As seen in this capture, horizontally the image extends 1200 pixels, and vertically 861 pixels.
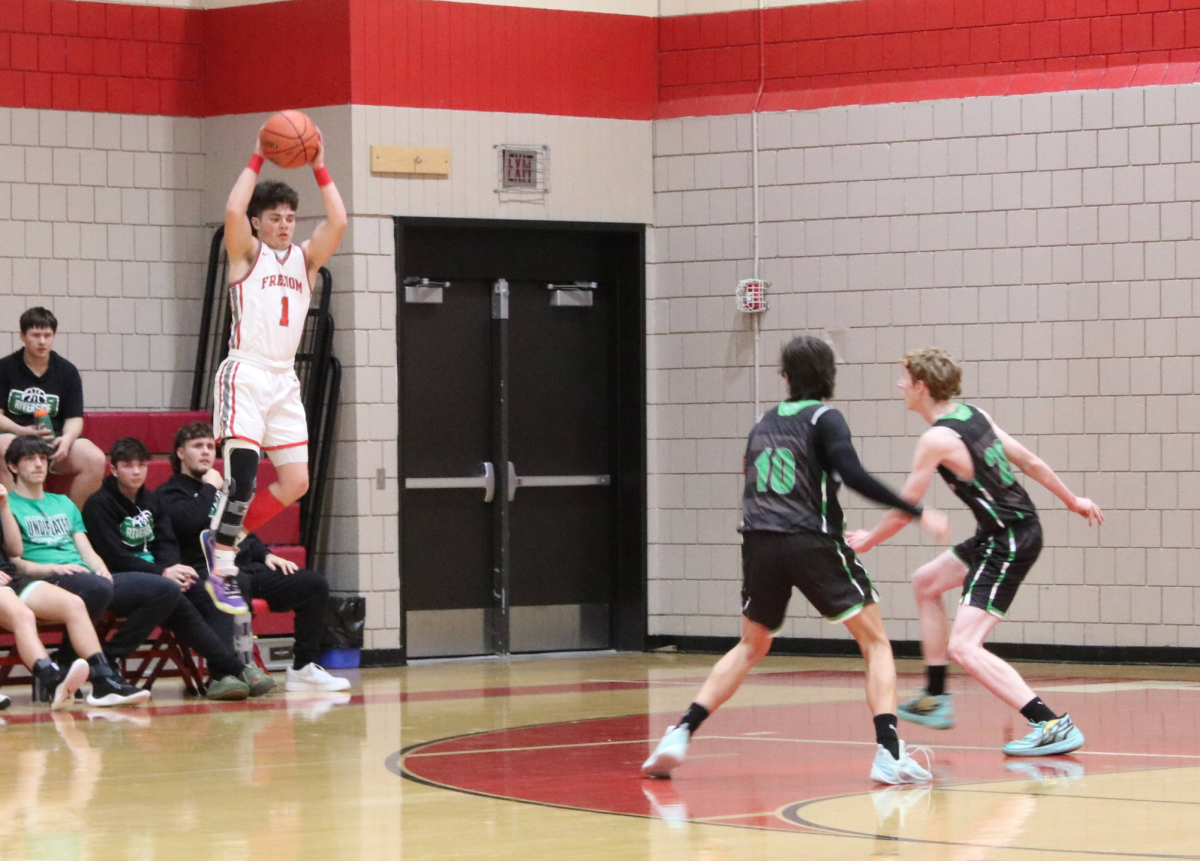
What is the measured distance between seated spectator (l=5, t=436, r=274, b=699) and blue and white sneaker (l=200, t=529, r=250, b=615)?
74 cm

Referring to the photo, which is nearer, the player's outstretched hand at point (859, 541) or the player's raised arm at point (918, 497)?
the player's raised arm at point (918, 497)

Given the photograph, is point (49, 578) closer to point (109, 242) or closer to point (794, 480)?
point (109, 242)

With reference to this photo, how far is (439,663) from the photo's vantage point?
11.5 metres

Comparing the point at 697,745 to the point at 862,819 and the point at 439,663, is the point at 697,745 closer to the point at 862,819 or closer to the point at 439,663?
the point at 862,819

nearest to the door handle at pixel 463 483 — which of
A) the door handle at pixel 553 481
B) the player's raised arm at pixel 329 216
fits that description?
the door handle at pixel 553 481

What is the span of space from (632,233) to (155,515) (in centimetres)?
405

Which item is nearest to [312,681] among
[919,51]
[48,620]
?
[48,620]

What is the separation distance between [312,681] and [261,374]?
2.13 metres

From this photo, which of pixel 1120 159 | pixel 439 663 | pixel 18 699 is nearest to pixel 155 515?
pixel 18 699

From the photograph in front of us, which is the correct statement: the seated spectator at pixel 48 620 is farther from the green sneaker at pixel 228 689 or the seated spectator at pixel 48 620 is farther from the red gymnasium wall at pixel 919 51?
the red gymnasium wall at pixel 919 51

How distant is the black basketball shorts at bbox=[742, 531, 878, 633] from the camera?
619cm

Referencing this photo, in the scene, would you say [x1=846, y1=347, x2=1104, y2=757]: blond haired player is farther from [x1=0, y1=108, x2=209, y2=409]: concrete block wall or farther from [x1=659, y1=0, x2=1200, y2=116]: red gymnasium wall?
[x1=0, y1=108, x2=209, y2=409]: concrete block wall

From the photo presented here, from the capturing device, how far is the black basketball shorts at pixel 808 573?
619 centimetres

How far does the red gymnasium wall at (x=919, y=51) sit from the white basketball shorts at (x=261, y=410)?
4517 millimetres
